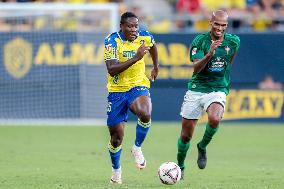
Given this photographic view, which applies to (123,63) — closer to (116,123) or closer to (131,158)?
(116,123)

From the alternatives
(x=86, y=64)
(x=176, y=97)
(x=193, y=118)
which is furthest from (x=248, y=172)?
(x=86, y=64)

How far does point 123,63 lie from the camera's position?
11141 millimetres

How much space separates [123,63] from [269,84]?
11030mm

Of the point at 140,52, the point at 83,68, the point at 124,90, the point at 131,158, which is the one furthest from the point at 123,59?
the point at 83,68

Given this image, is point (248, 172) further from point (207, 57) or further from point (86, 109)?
point (86, 109)

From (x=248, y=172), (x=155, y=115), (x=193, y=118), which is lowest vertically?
(x=155, y=115)

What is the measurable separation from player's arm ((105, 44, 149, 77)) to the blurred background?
10.4 m

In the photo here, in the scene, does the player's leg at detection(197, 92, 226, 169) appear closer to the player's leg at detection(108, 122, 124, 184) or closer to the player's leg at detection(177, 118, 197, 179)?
the player's leg at detection(177, 118, 197, 179)

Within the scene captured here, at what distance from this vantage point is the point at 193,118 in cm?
1184

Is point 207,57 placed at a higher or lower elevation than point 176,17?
higher

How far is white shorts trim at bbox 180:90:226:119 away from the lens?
11805 mm

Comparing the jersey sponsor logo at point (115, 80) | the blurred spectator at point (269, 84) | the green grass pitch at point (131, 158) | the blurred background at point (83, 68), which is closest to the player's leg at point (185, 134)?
the green grass pitch at point (131, 158)

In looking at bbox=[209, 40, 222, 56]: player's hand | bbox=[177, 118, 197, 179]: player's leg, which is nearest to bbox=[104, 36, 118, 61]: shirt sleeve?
bbox=[209, 40, 222, 56]: player's hand

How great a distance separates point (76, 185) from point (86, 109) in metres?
11.3
